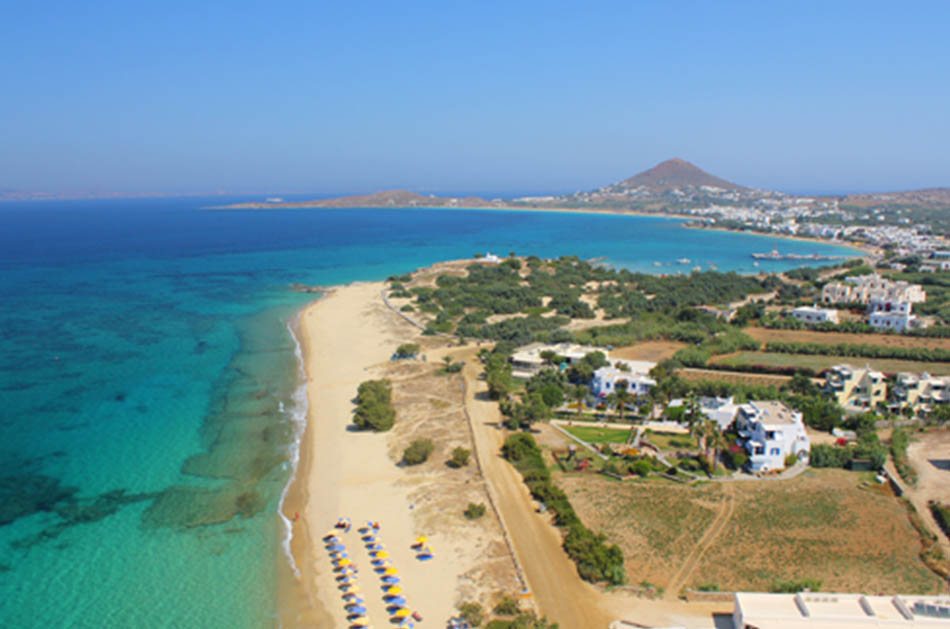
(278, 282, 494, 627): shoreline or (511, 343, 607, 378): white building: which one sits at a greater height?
(511, 343, 607, 378): white building

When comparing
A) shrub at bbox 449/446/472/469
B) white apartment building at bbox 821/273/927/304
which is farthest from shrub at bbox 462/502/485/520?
white apartment building at bbox 821/273/927/304

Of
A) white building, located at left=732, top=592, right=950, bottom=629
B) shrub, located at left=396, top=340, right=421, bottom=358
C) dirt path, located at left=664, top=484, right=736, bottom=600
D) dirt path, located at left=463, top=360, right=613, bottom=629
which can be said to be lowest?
dirt path, located at left=664, top=484, right=736, bottom=600

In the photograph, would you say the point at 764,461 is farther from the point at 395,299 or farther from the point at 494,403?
the point at 395,299

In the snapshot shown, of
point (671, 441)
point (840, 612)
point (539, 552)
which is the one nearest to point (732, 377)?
point (671, 441)

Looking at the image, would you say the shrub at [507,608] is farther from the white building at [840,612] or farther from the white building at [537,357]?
the white building at [537,357]

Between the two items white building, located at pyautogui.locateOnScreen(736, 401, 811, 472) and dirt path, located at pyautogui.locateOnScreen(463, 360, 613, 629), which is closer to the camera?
dirt path, located at pyautogui.locateOnScreen(463, 360, 613, 629)

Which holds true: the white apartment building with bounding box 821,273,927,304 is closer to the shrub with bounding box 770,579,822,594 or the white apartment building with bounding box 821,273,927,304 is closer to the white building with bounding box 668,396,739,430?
the white building with bounding box 668,396,739,430
